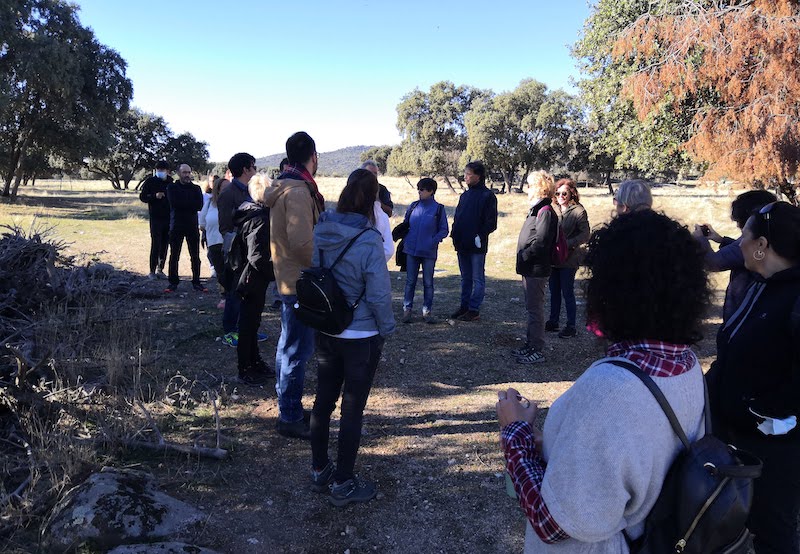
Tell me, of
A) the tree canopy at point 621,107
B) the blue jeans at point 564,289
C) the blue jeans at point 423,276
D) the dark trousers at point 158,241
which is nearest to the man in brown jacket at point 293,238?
the blue jeans at point 423,276

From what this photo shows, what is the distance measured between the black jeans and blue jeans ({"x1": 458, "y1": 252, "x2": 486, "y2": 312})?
4.29 metres

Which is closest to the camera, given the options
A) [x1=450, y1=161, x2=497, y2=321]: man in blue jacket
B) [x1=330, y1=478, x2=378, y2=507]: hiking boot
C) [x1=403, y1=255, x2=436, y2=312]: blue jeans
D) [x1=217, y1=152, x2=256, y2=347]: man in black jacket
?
[x1=330, y1=478, x2=378, y2=507]: hiking boot

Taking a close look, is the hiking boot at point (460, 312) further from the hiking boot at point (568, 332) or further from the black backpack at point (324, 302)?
the black backpack at point (324, 302)

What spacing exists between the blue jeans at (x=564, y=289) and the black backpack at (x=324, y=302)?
4.32 m

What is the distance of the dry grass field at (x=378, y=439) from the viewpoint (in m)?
3.11

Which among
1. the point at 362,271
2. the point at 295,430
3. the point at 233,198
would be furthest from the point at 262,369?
the point at 362,271

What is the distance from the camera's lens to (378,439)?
167 inches

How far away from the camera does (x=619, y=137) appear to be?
12398mm

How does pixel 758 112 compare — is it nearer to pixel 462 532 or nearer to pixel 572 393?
pixel 462 532

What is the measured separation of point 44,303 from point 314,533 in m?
4.51

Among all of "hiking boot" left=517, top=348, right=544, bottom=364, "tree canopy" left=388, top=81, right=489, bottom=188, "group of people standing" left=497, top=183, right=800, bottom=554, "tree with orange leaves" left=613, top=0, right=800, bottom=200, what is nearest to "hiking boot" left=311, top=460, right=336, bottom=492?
"group of people standing" left=497, top=183, right=800, bottom=554

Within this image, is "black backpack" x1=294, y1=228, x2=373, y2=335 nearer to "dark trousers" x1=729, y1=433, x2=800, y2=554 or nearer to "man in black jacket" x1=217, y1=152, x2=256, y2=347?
"dark trousers" x1=729, y1=433, x2=800, y2=554

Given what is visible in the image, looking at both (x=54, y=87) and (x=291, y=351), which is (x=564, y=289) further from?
(x=54, y=87)

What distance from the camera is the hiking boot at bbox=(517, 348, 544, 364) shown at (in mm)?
5961
